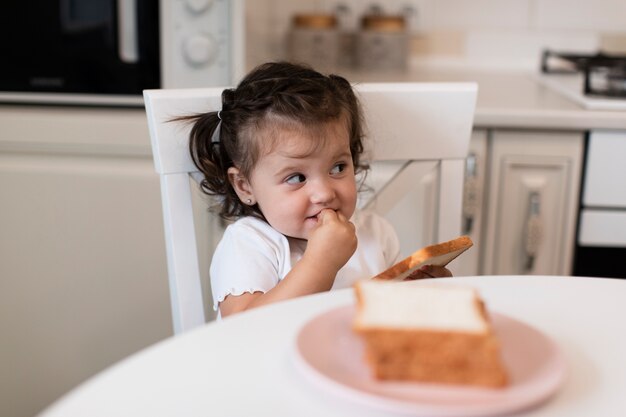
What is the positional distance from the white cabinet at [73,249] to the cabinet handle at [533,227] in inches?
27.5

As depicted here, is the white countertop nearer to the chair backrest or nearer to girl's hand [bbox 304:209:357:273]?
the chair backrest

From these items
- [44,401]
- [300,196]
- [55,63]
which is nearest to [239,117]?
[300,196]

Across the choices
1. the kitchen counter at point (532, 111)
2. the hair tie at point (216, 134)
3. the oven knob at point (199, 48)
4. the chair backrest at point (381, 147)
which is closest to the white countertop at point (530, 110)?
the kitchen counter at point (532, 111)

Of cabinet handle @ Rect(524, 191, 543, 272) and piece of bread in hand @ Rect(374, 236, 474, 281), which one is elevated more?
piece of bread in hand @ Rect(374, 236, 474, 281)

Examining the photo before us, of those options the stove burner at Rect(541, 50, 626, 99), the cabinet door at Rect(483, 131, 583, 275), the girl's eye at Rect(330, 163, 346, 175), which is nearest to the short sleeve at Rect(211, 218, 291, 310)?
the girl's eye at Rect(330, 163, 346, 175)

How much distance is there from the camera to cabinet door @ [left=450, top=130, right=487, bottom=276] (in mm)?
1583

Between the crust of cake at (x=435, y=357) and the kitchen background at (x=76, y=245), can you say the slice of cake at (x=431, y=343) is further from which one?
the kitchen background at (x=76, y=245)

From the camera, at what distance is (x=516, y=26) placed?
2.19m

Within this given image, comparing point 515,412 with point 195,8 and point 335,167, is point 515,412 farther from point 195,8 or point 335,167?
point 195,8

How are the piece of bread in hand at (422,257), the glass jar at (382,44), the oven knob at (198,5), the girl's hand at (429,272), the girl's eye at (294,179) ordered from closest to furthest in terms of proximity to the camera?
the piece of bread in hand at (422,257), the girl's hand at (429,272), the girl's eye at (294,179), the oven knob at (198,5), the glass jar at (382,44)

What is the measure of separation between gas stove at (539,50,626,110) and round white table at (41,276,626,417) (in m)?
0.89

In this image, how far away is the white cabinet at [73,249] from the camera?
1565 millimetres

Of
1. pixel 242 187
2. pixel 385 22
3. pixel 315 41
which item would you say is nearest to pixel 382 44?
pixel 385 22

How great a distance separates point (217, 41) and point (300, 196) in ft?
1.89
